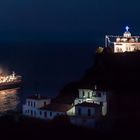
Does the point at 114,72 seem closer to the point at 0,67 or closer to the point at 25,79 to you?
the point at 25,79

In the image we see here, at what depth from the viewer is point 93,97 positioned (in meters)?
52.8

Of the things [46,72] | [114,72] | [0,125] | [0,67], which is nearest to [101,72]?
[114,72]

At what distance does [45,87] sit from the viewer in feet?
310

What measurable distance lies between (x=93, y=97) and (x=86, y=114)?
10.6 ft

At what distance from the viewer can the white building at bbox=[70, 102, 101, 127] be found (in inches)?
1928

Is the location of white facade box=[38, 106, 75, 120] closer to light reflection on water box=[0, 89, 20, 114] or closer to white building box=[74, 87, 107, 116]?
white building box=[74, 87, 107, 116]

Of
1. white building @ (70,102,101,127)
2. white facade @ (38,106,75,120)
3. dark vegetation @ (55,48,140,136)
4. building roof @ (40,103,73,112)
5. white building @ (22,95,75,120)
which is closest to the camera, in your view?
dark vegetation @ (55,48,140,136)

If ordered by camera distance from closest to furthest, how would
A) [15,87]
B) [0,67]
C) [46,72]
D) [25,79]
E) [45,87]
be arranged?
[45,87], [15,87], [25,79], [46,72], [0,67]

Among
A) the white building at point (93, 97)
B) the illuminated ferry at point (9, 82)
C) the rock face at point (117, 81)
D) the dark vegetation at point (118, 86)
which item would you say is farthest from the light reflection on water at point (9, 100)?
the white building at point (93, 97)

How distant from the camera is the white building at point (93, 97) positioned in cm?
5178

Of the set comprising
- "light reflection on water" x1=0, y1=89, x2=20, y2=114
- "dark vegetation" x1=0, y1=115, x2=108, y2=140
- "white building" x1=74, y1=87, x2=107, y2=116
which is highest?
"white building" x1=74, y1=87, x2=107, y2=116

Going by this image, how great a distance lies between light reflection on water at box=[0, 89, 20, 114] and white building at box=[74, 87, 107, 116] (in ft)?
51.7

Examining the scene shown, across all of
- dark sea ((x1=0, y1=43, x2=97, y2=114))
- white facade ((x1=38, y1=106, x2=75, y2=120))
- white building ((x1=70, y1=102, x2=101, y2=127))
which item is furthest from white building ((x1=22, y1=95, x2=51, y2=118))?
dark sea ((x1=0, y1=43, x2=97, y2=114))

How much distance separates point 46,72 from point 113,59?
6153 centimetres
